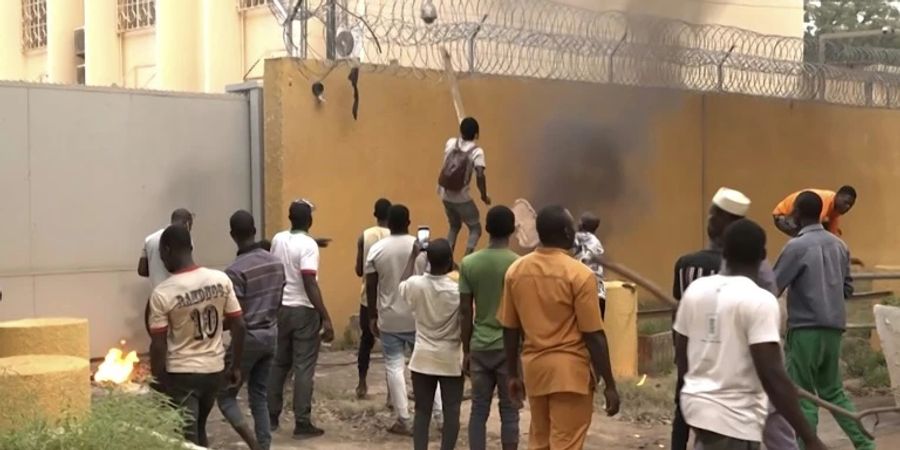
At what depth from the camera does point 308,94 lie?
412 inches

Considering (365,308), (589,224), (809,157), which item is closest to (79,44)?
(809,157)

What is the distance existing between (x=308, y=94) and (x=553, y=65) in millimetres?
3259

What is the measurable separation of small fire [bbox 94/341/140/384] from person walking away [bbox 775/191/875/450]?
181 inches

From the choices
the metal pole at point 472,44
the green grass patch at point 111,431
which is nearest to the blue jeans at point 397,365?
the green grass patch at point 111,431

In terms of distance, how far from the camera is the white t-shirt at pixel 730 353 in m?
4.27

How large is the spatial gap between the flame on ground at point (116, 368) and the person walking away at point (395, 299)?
6.75 feet

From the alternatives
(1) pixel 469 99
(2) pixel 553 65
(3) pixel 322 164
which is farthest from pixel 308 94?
(2) pixel 553 65

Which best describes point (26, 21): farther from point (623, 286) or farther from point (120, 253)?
point (623, 286)

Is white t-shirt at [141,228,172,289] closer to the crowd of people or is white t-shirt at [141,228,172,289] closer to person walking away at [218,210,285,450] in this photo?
the crowd of people

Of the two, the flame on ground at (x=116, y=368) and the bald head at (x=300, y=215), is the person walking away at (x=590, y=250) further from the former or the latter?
the flame on ground at (x=116, y=368)

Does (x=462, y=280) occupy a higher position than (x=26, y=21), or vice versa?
(x=26, y=21)

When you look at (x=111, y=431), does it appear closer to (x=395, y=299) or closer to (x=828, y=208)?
(x=395, y=299)

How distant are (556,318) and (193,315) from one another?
1.75 meters

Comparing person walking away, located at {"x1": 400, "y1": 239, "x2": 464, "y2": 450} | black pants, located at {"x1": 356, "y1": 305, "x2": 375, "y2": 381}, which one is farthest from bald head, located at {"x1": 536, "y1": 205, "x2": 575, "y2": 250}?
black pants, located at {"x1": 356, "y1": 305, "x2": 375, "y2": 381}
